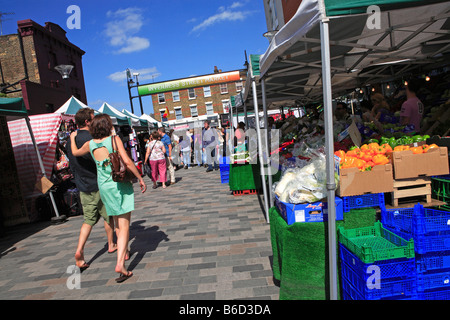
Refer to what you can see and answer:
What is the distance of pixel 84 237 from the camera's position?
3.99m

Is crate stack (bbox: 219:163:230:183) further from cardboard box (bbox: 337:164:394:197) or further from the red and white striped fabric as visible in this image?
cardboard box (bbox: 337:164:394:197)

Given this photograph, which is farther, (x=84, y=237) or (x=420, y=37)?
(x=420, y=37)

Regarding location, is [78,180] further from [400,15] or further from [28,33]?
[28,33]

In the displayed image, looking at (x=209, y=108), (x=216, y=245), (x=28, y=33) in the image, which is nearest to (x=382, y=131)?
(x=216, y=245)

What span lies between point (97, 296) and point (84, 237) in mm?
945

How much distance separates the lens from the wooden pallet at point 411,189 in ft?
9.30

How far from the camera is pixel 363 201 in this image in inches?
105

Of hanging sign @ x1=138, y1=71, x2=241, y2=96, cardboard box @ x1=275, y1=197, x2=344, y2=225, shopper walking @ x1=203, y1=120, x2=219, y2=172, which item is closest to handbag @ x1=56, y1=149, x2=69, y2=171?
shopper walking @ x1=203, y1=120, x2=219, y2=172

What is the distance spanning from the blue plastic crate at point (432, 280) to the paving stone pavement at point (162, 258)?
1.29 meters

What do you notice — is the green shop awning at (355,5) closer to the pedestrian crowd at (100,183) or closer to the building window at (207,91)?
the pedestrian crowd at (100,183)

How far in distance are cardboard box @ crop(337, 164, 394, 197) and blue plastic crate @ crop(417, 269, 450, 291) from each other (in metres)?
0.77

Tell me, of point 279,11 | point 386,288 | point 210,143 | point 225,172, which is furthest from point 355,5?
point 279,11

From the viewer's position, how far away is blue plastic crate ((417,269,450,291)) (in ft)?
7.07

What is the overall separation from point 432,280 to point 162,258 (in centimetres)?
316
